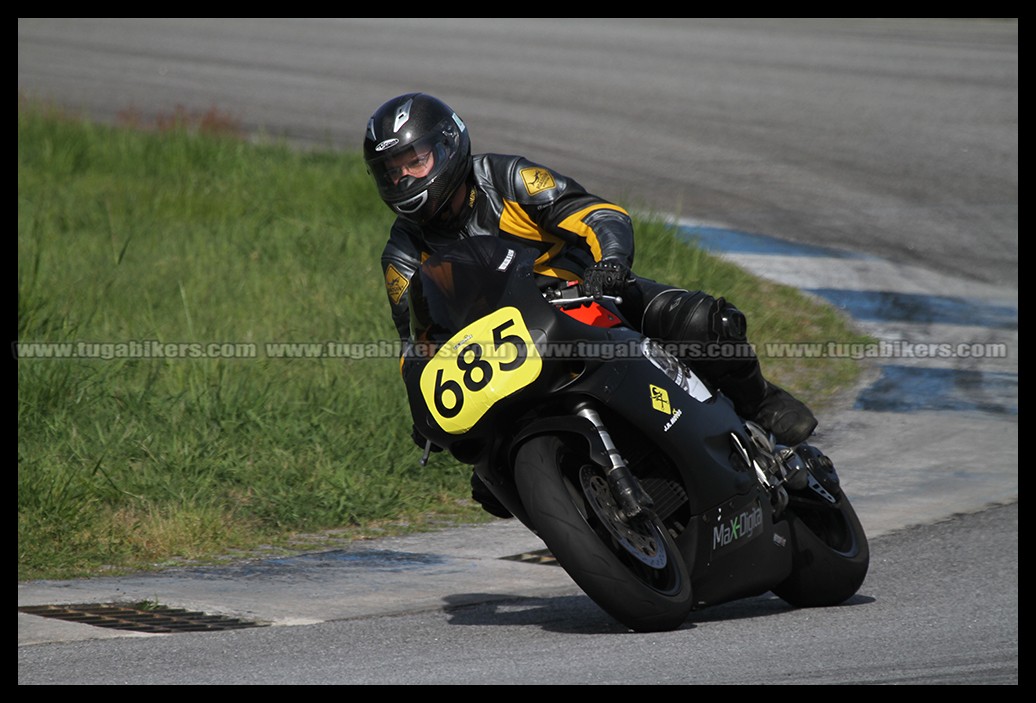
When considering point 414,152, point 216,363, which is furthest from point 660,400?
point 216,363

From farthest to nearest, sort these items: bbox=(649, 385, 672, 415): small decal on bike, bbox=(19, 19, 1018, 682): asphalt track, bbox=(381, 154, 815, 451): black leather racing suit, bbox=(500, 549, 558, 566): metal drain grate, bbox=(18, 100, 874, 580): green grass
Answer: bbox=(18, 100, 874, 580): green grass → bbox=(500, 549, 558, 566): metal drain grate → bbox=(19, 19, 1018, 682): asphalt track → bbox=(381, 154, 815, 451): black leather racing suit → bbox=(649, 385, 672, 415): small decal on bike

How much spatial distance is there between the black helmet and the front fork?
1153 millimetres

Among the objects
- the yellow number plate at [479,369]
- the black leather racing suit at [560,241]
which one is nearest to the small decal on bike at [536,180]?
the black leather racing suit at [560,241]

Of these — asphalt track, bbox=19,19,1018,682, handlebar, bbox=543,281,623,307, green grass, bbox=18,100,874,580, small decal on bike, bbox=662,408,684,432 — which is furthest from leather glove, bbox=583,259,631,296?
green grass, bbox=18,100,874,580

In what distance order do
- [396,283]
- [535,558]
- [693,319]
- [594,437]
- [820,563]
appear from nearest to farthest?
[594,437], [693,319], [820,563], [396,283], [535,558]

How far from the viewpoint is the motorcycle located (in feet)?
14.5

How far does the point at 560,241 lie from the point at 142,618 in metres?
2.04

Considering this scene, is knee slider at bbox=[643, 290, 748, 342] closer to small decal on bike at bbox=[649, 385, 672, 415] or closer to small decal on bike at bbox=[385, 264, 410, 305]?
small decal on bike at bbox=[649, 385, 672, 415]

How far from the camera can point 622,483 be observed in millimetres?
4410

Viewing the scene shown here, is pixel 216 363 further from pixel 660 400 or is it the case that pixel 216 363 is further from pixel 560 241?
pixel 660 400

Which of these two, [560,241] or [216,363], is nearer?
[560,241]

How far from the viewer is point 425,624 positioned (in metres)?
5.07

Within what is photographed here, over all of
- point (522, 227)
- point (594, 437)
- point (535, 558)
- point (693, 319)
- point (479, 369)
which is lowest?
point (535, 558)

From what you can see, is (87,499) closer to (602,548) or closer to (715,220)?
(602,548)
